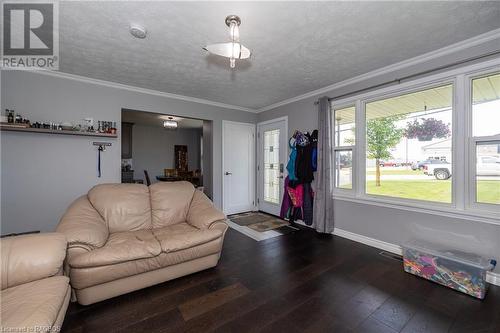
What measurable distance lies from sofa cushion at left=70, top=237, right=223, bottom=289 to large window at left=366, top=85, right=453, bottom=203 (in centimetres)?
249

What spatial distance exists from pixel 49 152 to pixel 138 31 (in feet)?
7.61

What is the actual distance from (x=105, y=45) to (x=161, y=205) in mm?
1915

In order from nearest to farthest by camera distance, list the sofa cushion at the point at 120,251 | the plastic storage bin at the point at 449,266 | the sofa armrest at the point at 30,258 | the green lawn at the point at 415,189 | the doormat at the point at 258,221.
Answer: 1. the sofa armrest at the point at 30,258
2. the sofa cushion at the point at 120,251
3. the plastic storage bin at the point at 449,266
4. the green lawn at the point at 415,189
5. the doormat at the point at 258,221

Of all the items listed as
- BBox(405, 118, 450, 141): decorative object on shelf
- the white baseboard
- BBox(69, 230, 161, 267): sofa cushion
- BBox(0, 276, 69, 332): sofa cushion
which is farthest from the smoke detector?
the white baseboard

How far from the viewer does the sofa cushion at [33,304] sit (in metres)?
1.03

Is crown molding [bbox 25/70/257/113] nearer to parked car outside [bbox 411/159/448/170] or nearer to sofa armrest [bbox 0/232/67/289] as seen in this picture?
sofa armrest [bbox 0/232/67/289]

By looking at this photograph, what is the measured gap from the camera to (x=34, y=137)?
9.52 ft

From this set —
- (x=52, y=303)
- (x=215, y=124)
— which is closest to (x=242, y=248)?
(x=52, y=303)

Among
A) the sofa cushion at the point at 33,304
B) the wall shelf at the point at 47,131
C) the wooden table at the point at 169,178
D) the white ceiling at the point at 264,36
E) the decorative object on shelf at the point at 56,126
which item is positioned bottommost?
the sofa cushion at the point at 33,304

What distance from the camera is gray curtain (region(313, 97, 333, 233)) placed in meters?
3.42

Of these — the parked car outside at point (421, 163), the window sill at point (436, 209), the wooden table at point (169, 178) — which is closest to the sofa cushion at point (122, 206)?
the window sill at point (436, 209)

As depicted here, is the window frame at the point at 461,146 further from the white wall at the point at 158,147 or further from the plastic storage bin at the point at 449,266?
the white wall at the point at 158,147

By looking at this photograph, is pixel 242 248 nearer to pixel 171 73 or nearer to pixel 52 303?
pixel 52 303

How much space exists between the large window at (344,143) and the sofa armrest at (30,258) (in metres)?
3.51
